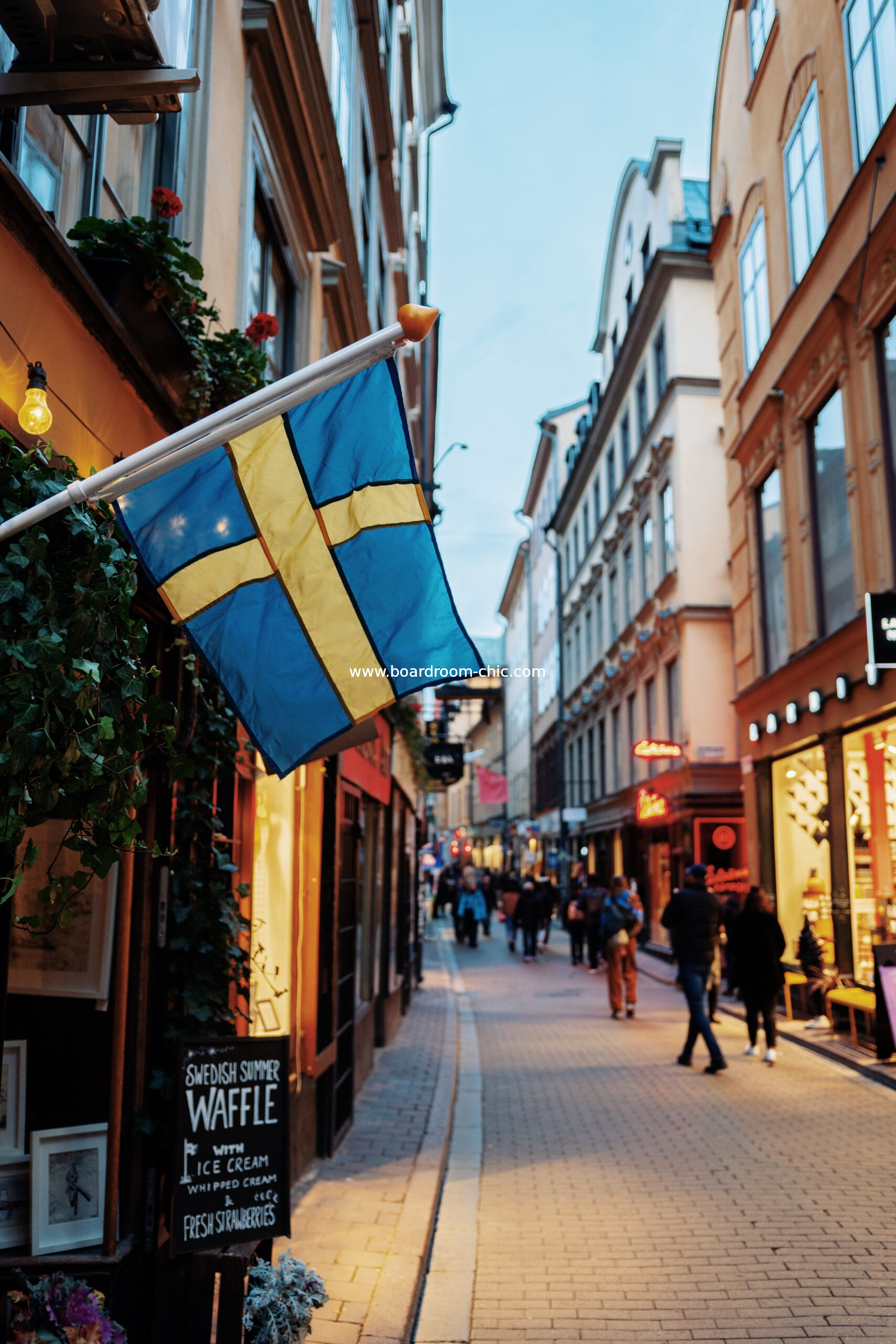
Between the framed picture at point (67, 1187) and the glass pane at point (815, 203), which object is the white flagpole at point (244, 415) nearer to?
the framed picture at point (67, 1187)

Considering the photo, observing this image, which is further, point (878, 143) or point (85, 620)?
point (878, 143)

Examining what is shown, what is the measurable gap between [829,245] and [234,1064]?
1260 centimetres

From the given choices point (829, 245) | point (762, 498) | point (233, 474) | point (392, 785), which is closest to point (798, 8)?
point (829, 245)

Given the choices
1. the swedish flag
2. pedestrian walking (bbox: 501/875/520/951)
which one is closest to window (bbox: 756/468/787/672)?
pedestrian walking (bbox: 501/875/520/951)

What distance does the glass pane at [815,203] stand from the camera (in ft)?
46.3

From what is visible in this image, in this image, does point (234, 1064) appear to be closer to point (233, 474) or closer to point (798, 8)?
point (233, 474)

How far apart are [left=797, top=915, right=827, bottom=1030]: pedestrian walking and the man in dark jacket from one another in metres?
2.27

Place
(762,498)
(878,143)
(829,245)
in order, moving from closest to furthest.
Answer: (878,143)
(829,245)
(762,498)

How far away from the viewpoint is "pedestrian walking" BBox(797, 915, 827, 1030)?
13.4 m

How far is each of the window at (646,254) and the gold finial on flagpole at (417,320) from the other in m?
27.8

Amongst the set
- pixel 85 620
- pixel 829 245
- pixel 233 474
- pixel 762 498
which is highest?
pixel 829 245

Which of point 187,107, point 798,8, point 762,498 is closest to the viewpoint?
point 187,107

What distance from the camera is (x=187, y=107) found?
5.96 m

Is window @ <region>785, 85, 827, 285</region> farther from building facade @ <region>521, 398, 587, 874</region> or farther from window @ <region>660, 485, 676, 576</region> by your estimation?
building facade @ <region>521, 398, 587, 874</region>
